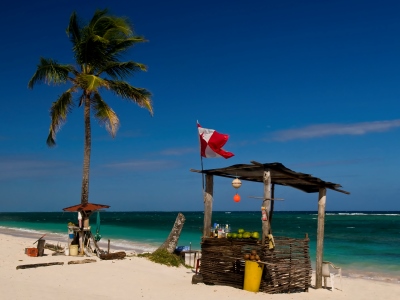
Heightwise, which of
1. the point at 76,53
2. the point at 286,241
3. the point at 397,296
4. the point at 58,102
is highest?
the point at 76,53

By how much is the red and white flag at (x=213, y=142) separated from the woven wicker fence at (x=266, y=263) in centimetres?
226

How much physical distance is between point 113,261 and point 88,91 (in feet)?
25.4

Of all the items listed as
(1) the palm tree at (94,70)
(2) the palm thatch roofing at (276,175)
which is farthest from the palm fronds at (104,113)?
(2) the palm thatch roofing at (276,175)

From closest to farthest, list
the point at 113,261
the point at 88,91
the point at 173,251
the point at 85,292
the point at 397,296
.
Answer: the point at 85,292 < the point at 397,296 < the point at 113,261 < the point at 173,251 < the point at 88,91

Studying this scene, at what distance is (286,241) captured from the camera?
1182cm

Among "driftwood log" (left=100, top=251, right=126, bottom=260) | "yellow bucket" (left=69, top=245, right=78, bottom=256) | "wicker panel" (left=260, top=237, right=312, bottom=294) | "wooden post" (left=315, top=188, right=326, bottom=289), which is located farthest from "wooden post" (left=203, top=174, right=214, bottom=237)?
"yellow bucket" (left=69, top=245, right=78, bottom=256)

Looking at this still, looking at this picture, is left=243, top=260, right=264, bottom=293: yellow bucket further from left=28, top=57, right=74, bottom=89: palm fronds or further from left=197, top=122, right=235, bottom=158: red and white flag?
left=28, top=57, right=74, bottom=89: palm fronds

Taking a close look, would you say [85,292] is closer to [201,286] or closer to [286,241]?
[201,286]

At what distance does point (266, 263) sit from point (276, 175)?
2577 mm

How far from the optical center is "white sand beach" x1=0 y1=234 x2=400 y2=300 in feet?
35.5

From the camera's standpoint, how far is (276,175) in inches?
494

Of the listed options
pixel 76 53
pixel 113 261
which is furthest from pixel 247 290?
pixel 76 53

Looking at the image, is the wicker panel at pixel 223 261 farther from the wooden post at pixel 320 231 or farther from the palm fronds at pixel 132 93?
the palm fronds at pixel 132 93

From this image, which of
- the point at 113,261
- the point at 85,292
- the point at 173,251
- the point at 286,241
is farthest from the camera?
the point at 173,251
